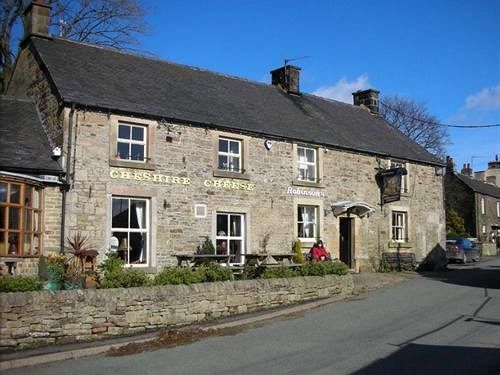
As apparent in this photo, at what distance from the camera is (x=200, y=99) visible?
20625 mm

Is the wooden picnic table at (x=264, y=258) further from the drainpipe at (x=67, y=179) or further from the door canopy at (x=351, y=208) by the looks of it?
the drainpipe at (x=67, y=179)

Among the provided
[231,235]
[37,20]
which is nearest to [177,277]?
[231,235]

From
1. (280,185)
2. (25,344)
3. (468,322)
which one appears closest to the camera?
(25,344)

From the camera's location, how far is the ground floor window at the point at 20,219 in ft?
47.2

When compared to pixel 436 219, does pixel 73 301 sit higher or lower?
lower

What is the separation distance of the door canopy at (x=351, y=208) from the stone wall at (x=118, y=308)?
22.7ft

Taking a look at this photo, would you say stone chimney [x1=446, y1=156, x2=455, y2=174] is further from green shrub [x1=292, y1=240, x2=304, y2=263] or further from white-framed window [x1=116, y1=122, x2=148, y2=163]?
white-framed window [x1=116, y1=122, x2=148, y2=163]

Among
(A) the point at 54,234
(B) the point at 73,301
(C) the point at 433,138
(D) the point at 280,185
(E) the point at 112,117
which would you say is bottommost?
(B) the point at 73,301

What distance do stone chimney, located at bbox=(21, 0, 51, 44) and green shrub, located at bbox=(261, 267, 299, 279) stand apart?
36.9 ft

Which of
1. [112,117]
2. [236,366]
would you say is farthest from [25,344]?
[112,117]

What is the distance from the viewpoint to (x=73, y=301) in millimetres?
11492

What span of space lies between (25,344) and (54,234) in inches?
207

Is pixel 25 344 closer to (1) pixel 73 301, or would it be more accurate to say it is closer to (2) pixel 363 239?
(1) pixel 73 301

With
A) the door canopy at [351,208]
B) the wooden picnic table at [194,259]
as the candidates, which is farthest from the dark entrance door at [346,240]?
the wooden picnic table at [194,259]
